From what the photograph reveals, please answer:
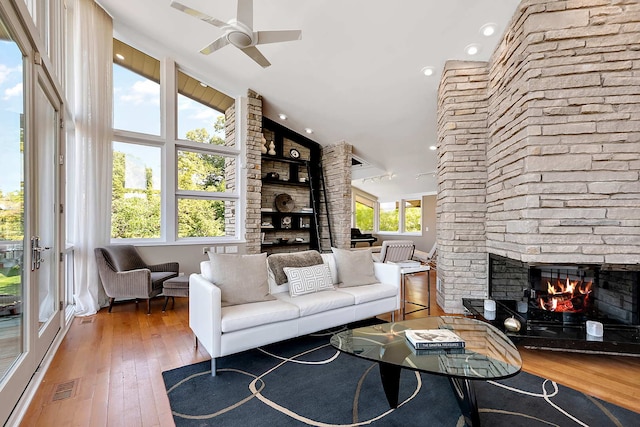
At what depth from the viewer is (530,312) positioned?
2.84 meters

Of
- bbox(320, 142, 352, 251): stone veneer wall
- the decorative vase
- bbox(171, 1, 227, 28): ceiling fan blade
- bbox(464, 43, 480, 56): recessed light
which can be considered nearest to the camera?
bbox(171, 1, 227, 28): ceiling fan blade

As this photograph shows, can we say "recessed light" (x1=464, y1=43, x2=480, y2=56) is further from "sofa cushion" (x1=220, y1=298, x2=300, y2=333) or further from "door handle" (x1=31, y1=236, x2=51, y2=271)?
"door handle" (x1=31, y1=236, x2=51, y2=271)

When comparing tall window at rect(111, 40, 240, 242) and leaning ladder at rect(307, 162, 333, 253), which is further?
leaning ladder at rect(307, 162, 333, 253)

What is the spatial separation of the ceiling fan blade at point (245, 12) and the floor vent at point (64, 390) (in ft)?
10.6

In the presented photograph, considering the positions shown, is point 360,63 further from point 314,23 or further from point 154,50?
point 154,50

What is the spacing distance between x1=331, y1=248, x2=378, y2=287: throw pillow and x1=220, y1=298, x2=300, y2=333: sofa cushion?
91 centimetres

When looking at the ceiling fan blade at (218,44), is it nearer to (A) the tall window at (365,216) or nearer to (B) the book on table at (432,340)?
(B) the book on table at (432,340)

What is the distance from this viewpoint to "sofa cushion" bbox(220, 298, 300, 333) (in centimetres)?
234

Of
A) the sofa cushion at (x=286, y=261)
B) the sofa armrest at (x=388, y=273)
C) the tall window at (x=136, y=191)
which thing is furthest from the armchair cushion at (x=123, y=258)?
the sofa armrest at (x=388, y=273)

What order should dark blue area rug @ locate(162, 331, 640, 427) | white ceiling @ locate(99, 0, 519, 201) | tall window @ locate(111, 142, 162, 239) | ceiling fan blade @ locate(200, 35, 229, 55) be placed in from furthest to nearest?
tall window @ locate(111, 142, 162, 239) → white ceiling @ locate(99, 0, 519, 201) → ceiling fan blade @ locate(200, 35, 229, 55) → dark blue area rug @ locate(162, 331, 640, 427)

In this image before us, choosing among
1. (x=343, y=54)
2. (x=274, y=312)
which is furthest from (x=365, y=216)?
(x=274, y=312)

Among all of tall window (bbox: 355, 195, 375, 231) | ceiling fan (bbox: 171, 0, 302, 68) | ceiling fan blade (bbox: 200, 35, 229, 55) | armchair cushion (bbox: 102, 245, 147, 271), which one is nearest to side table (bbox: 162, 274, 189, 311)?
armchair cushion (bbox: 102, 245, 147, 271)

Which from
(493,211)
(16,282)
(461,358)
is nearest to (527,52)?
(493,211)

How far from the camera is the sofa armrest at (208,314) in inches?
89.2
